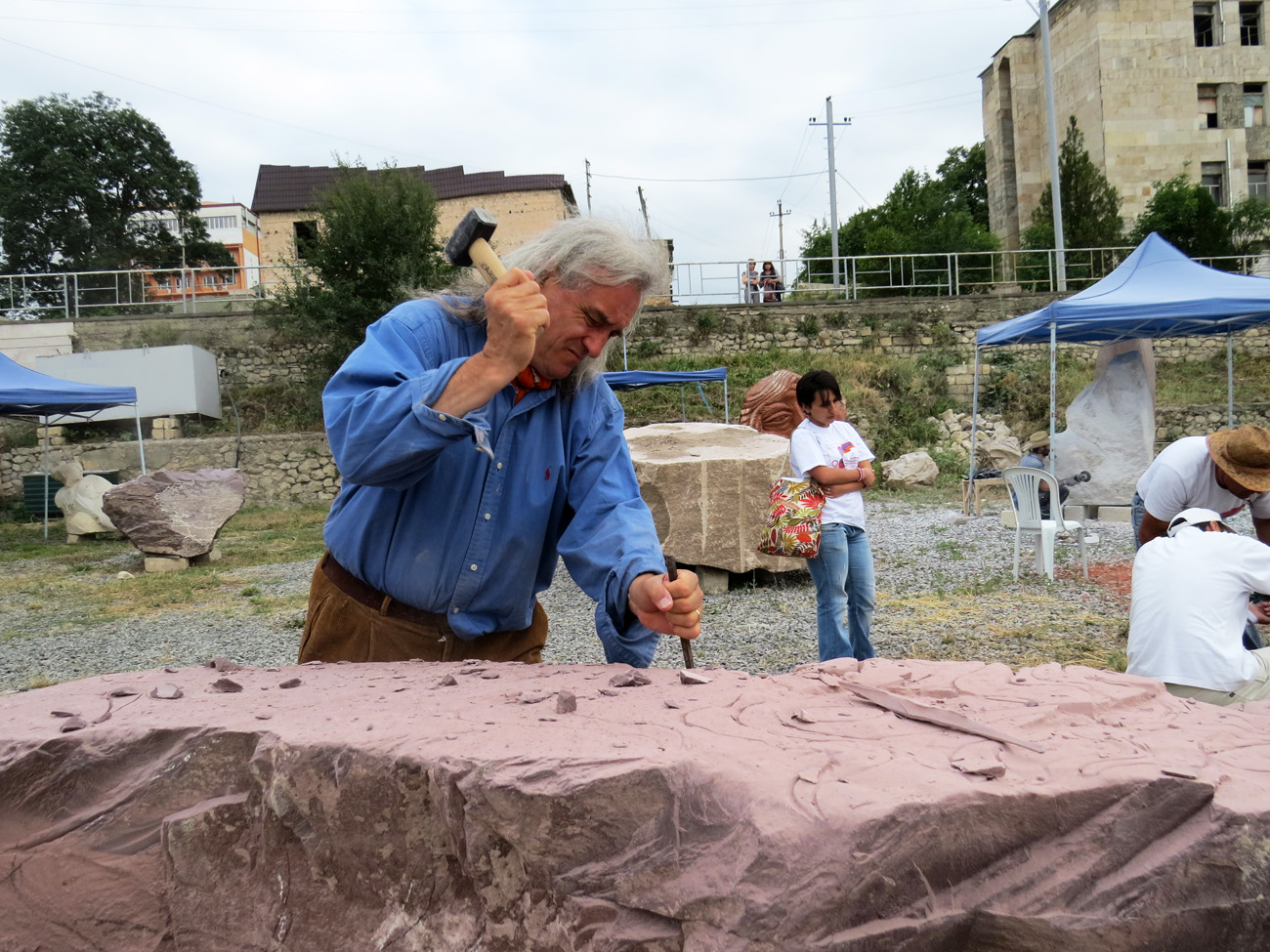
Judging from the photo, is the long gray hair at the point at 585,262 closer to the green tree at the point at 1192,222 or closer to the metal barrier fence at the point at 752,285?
the metal barrier fence at the point at 752,285

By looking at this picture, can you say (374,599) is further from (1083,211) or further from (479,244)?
(1083,211)

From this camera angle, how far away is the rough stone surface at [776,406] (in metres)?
7.72

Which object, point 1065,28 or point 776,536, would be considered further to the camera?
point 1065,28

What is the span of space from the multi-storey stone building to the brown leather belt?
89.9 feet

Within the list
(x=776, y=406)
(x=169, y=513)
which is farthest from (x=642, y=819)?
(x=169, y=513)

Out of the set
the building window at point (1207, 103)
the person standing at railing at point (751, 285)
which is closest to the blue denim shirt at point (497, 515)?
the person standing at railing at point (751, 285)

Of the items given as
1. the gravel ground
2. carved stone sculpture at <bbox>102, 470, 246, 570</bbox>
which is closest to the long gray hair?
the gravel ground

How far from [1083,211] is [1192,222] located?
2.45 meters

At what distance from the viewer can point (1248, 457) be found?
3547mm

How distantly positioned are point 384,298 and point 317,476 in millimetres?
3594

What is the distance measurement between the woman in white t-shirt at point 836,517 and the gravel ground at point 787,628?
791 mm

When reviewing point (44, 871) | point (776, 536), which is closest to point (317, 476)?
point (776, 536)

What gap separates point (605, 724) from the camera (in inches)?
51.8

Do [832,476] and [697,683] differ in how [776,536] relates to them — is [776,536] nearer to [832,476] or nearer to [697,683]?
[832,476]
